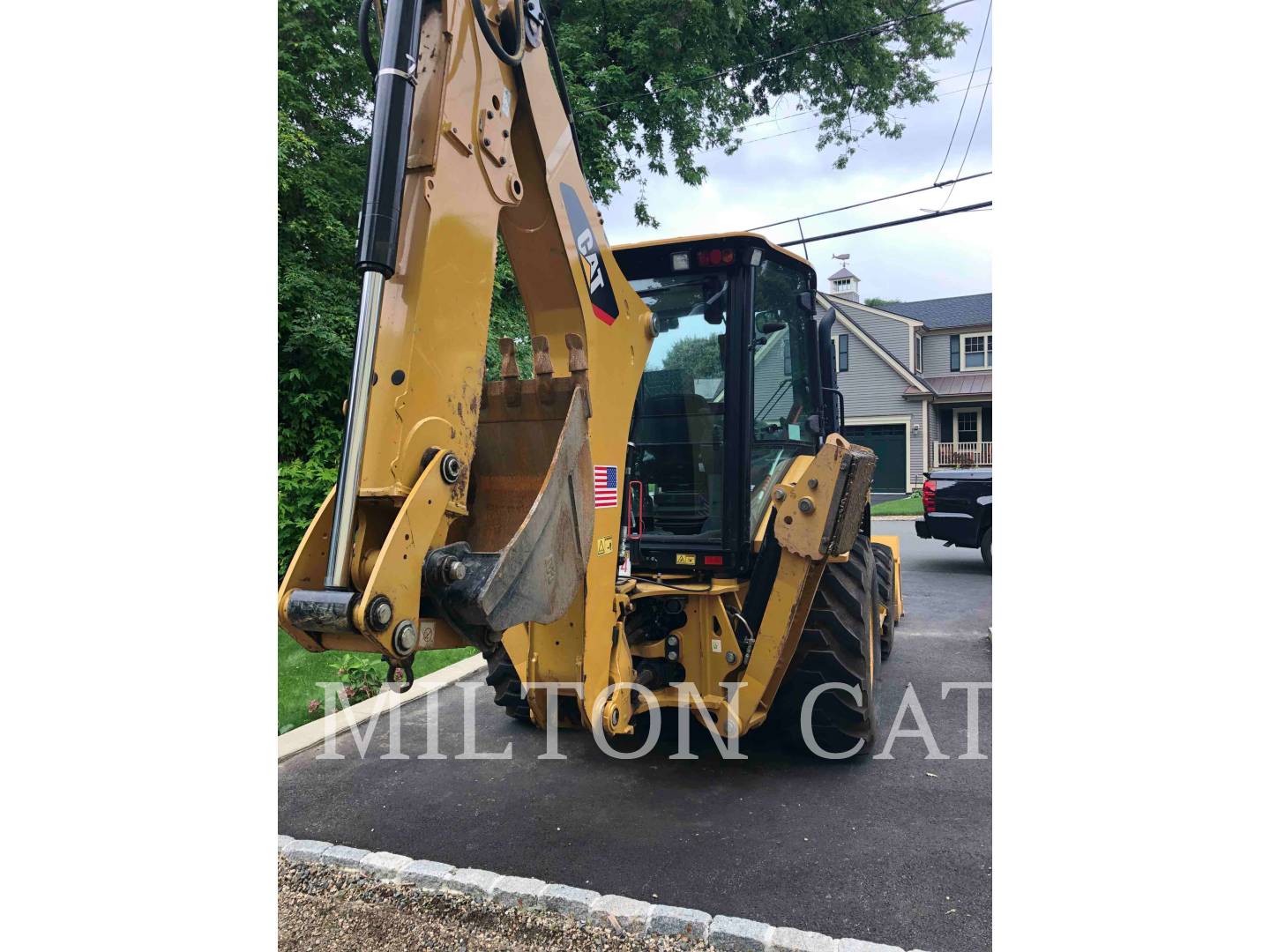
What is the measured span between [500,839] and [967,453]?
2134cm

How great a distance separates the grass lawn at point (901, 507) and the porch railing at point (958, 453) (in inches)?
57.6

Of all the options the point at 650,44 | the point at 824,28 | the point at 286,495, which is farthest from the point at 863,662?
the point at 824,28

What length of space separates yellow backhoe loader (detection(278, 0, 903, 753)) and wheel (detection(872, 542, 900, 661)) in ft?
5.17

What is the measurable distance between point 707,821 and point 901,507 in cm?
1717

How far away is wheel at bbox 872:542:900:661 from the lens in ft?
19.2

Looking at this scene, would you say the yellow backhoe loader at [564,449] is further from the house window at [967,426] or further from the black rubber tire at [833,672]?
the house window at [967,426]

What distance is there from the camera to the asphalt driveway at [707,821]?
2758 mm

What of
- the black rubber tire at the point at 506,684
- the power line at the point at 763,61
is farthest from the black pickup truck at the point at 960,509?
the black rubber tire at the point at 506,684

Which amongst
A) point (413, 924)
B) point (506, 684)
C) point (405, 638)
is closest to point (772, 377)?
point (506, 684)

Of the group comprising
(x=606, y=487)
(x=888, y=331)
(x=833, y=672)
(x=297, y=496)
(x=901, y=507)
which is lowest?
(x=833, y=672)

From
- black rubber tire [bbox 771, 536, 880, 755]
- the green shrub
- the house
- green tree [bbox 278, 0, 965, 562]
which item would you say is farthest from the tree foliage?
the house

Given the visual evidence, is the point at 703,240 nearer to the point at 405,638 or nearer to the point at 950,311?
the point at 405,638

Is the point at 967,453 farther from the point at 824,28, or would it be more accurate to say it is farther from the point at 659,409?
the point at 659,409

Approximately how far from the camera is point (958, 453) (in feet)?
72.4
